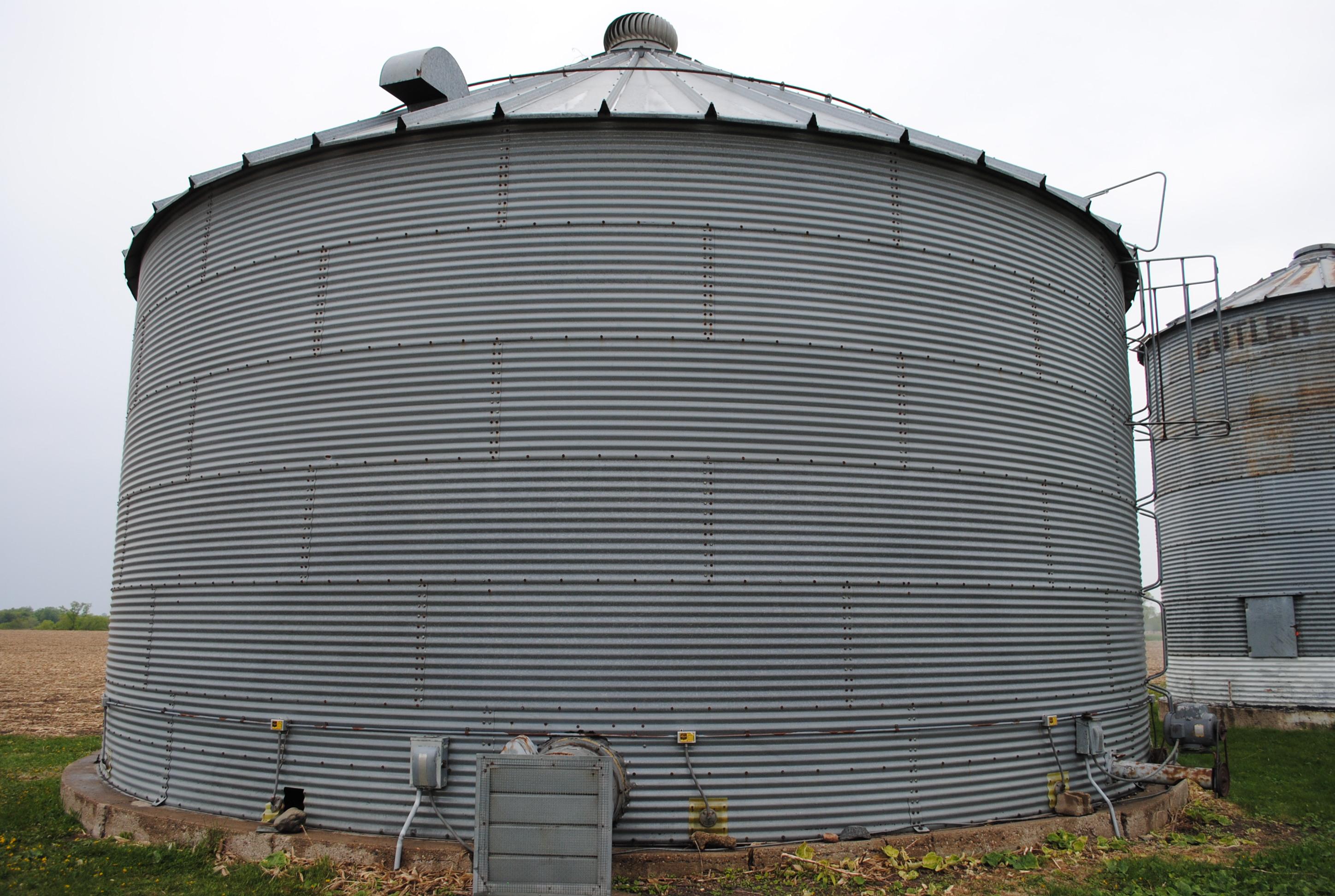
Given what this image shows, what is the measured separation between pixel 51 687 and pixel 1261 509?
112 feet

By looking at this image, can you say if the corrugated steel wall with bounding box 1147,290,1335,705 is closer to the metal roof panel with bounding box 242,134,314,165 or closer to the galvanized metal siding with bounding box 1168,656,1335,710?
the galvanized metal siding with bounding box 1168,656,1335,710

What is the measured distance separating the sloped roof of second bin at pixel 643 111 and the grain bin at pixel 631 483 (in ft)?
0.34

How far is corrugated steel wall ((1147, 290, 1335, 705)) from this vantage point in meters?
17.0

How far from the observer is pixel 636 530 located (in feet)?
24.3

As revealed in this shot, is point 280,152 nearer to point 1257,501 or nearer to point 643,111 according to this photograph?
point 643,111

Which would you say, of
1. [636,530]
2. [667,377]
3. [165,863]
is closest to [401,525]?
[636,530]

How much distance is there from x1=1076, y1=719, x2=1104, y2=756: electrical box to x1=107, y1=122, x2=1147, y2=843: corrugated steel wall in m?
0.23

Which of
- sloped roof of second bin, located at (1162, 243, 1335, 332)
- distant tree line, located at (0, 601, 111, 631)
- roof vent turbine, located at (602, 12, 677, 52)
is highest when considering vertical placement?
roof vent turbine, located at (602, 12, 677, 52)

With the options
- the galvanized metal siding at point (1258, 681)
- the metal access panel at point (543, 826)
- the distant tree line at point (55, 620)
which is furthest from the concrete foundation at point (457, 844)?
the distant tree line at point (55, 620)

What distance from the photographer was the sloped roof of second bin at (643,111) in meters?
8.38

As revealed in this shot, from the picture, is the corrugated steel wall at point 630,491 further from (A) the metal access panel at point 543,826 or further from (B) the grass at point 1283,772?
(B) the grass at point 1283,772

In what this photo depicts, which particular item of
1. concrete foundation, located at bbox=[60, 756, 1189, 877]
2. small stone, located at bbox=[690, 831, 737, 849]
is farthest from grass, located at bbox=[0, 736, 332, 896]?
small stone, located at bbox=[690, 831, 737, 849]

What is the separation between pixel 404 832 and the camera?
6949mm

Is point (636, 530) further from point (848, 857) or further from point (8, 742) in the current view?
point (8, 742)
